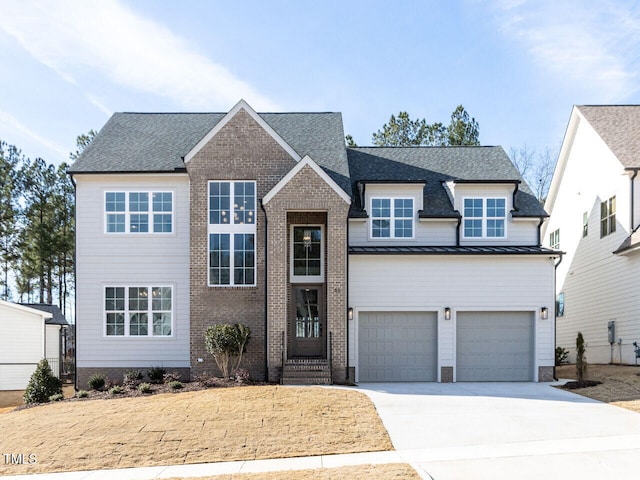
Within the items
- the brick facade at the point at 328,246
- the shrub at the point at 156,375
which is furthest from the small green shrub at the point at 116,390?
the brick facade at the point at 328,246

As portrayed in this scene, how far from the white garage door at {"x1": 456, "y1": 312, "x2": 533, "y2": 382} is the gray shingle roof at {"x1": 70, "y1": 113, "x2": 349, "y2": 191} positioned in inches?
237

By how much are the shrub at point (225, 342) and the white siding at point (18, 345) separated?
11318 millimetres

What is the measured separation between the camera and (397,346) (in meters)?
18.9

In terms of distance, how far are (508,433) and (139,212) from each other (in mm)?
13013

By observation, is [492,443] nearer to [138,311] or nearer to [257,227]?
[257,227]

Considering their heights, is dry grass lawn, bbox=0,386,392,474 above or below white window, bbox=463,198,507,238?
below

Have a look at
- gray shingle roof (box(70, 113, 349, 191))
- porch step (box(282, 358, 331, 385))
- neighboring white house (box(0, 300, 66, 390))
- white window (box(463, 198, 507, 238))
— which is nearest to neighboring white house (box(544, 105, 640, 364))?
white window (box(463, 198, 507, 238))

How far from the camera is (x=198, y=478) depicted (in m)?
9.28

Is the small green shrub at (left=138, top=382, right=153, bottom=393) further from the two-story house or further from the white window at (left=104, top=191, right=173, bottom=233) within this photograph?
the white window at (left=104, top=191, right=173, bottom=233)

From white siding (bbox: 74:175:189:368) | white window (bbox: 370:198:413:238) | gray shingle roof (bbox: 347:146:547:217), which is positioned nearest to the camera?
white siding (bbox: 74:175:189:368)

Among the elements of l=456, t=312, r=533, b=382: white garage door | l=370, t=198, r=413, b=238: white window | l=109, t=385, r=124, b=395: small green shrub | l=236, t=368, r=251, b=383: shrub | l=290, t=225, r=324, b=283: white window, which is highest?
l=370, t=198, r=413, b=238: white window

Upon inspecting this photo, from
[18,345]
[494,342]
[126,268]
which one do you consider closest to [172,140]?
[126,268]

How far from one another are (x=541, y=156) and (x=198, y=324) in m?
31.8

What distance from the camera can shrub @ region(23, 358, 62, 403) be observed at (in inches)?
655
